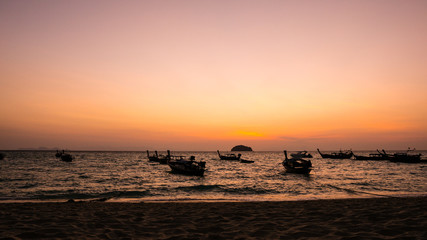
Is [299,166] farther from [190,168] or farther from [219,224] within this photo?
[219,224]

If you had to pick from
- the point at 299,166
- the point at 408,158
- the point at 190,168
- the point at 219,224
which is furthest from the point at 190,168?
the point at 408,158

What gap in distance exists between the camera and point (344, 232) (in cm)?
848

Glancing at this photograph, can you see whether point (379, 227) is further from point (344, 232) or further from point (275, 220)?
point (275, 220)

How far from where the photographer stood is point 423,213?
1085 cm

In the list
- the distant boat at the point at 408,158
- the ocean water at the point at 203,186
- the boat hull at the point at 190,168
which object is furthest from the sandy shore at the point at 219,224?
the distant boat at the point at 408,158

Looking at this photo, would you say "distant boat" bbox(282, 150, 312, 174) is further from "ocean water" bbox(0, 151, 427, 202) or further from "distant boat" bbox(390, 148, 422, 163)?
"distant boat" bbox(390, 148, 422, 163)

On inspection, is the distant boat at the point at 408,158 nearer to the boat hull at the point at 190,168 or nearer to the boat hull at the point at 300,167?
the boat hull at the point at 300,167

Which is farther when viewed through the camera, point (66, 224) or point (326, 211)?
point (326, 211)

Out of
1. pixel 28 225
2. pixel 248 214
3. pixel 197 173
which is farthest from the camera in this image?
pixel 197 173

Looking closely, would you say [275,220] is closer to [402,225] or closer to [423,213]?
[402,225]

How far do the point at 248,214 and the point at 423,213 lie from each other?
7.36 m

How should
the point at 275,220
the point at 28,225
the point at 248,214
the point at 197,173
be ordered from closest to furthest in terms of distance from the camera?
the point at 28,225 < the point at 275,220 < the point at 248,214 < the point at 197,173

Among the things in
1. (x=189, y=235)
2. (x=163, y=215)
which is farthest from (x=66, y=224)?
(x=189, y=235)

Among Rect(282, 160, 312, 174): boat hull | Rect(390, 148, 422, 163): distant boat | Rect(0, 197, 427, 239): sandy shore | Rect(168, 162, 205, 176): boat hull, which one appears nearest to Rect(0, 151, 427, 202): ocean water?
Rect(168, 162, 205, 176): boat hull
